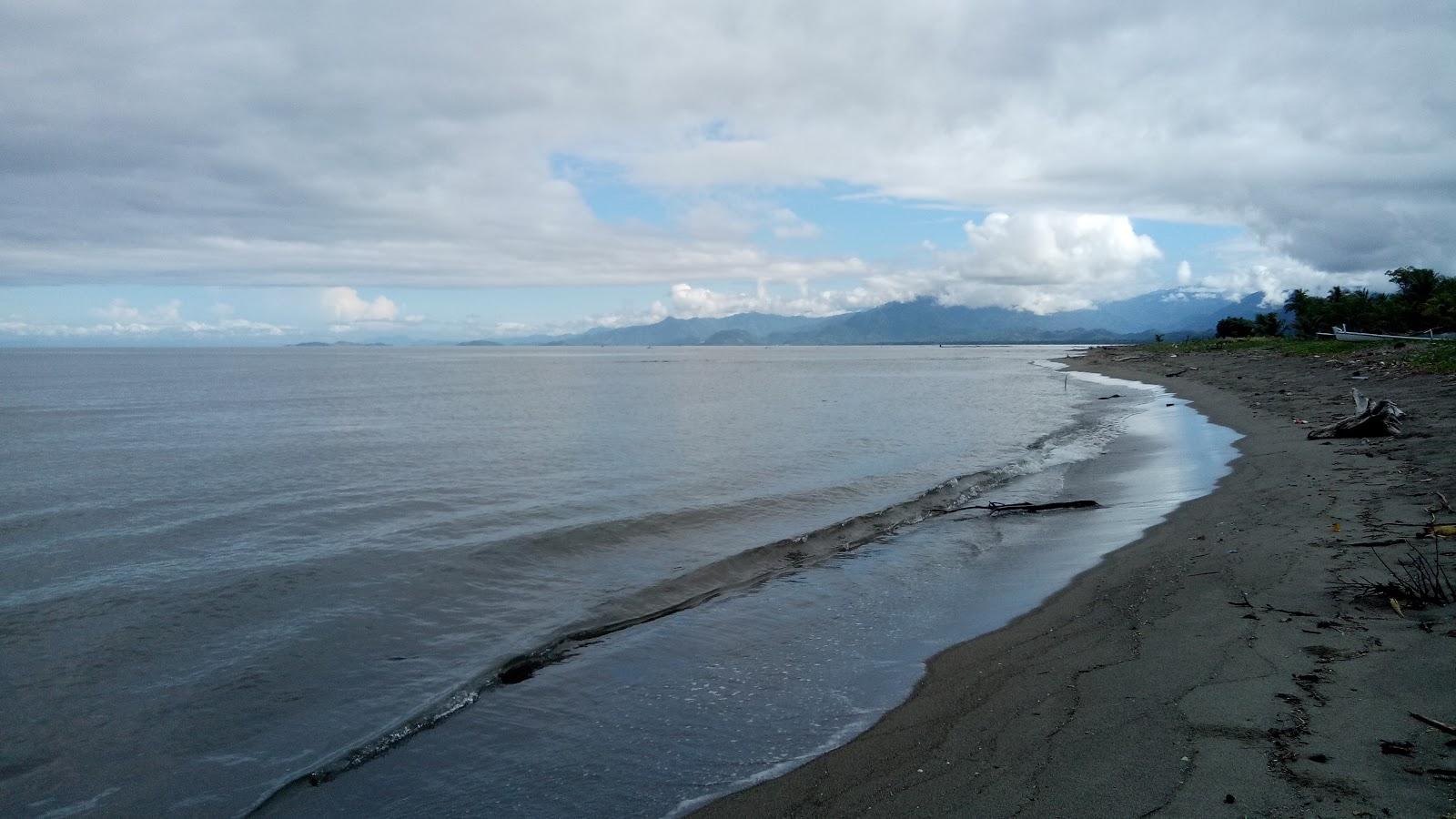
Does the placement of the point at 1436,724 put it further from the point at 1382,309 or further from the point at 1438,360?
the point at 1382,309

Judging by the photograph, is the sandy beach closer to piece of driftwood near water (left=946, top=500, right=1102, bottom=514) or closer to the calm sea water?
the calm sea water

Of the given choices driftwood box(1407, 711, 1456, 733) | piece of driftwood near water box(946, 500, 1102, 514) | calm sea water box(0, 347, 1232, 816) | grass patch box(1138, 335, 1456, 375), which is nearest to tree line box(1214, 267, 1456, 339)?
grass patch box(1138, 335, 1456, 375)

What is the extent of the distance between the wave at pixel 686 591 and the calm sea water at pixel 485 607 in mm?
63

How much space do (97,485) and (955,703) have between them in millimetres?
27333

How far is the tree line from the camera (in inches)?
2889

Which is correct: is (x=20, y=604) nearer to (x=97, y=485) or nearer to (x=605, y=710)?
(x=605, y=710)

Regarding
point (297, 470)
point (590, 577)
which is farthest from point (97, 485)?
point (590, 577)

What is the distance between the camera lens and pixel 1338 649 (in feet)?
24.2

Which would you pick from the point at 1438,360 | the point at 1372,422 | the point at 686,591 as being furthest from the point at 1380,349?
the point at 686,591

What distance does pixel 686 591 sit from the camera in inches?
544

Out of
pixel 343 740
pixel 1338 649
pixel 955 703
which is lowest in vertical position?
pixel 343 740

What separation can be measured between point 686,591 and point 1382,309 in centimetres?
11066

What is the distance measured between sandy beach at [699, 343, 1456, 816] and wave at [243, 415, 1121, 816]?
13.5ft

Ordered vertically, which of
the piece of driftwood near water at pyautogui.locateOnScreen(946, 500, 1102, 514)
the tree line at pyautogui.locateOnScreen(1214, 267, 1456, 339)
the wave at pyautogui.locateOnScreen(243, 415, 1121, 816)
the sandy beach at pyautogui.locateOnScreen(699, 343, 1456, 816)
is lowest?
the wave at pyautogui.locateOnScreen(243, 415, 1121, 816)
